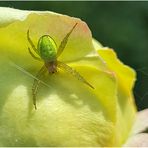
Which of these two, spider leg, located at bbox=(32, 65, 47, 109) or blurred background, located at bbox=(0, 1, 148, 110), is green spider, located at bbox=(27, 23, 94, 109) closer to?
spider leg, located at bbox=(32, 65, 47, 109)

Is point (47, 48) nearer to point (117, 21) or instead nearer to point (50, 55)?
point (50, 55)

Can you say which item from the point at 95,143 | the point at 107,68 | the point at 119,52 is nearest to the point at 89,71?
the point at 107,68

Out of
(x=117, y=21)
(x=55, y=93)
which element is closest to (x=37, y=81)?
(x=55, y=93)

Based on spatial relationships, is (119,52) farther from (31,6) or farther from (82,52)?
(82,52)

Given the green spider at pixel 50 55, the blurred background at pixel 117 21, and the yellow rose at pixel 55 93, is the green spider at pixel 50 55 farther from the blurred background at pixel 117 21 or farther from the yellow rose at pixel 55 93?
the blurred background at pixel 117 21

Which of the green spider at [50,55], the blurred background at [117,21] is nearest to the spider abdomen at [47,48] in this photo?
the green spider at [50,55]

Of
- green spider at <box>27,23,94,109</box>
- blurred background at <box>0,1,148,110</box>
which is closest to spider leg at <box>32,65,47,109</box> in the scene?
green spider at <box>27,23,94,109</box>

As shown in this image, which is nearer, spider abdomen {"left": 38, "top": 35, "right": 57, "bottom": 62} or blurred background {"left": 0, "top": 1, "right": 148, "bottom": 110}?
spider abdomen {"left": 38, "top": 35, "right": 57, "bottom": 62}
